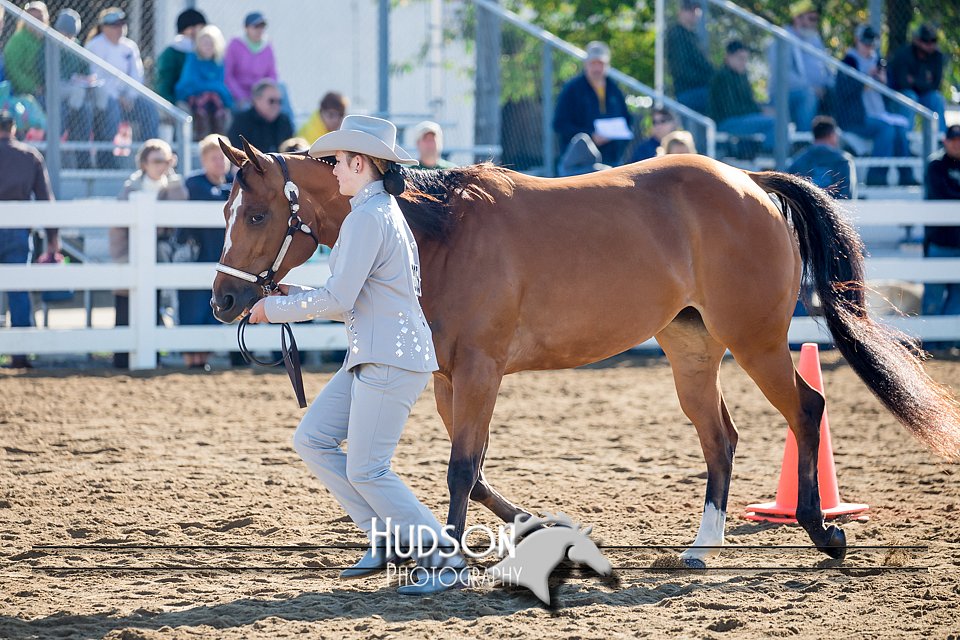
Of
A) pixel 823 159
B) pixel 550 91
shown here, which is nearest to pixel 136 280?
pixel 550 91

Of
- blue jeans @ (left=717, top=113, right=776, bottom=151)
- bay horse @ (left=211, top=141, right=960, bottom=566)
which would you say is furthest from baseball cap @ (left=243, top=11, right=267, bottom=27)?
bay horse @ (left=211, top=141, right=960, bottom=566)

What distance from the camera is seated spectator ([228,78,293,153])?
11.1 m

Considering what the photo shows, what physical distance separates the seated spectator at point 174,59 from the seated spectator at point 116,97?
0.39m

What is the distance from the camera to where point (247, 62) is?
12.0 m

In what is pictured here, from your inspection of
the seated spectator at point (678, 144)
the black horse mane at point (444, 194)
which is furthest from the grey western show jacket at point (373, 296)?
the seated spectator at point (678, 144)

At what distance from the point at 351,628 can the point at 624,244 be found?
7.03ft

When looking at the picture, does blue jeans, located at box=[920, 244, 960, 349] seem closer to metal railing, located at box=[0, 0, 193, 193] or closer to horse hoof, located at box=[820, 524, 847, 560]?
horse hoof, located at box=[820, 524, 847, 560]

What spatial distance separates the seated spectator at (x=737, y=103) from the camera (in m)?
12.8

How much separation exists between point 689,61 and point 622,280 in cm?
852

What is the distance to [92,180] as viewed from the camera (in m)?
11.2

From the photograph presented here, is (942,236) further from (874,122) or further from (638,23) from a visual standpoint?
(638,23)

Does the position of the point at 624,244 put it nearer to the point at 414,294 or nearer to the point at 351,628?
the point at 414,294

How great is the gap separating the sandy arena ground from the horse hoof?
80mm

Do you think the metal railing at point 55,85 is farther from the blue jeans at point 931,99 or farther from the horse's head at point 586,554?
the blue jeans at point 931,99
